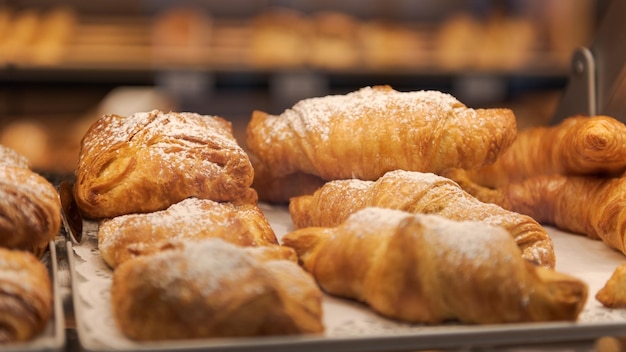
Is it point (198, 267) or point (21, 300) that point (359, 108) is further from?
point (21, 300)

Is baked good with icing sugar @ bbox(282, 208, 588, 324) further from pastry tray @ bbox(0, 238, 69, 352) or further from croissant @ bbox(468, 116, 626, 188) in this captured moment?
croissant @ bbox(468, 116, 626, 188)

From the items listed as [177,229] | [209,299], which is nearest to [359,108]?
[177,229]

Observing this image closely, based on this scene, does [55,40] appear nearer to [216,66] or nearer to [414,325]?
[216,66]

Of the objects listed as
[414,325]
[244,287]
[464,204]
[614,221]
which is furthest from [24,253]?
[614,221]

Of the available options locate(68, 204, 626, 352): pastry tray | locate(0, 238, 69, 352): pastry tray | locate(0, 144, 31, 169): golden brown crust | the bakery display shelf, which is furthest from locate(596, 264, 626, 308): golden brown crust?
the bakery display shelf

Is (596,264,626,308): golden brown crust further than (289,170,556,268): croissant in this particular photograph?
No
